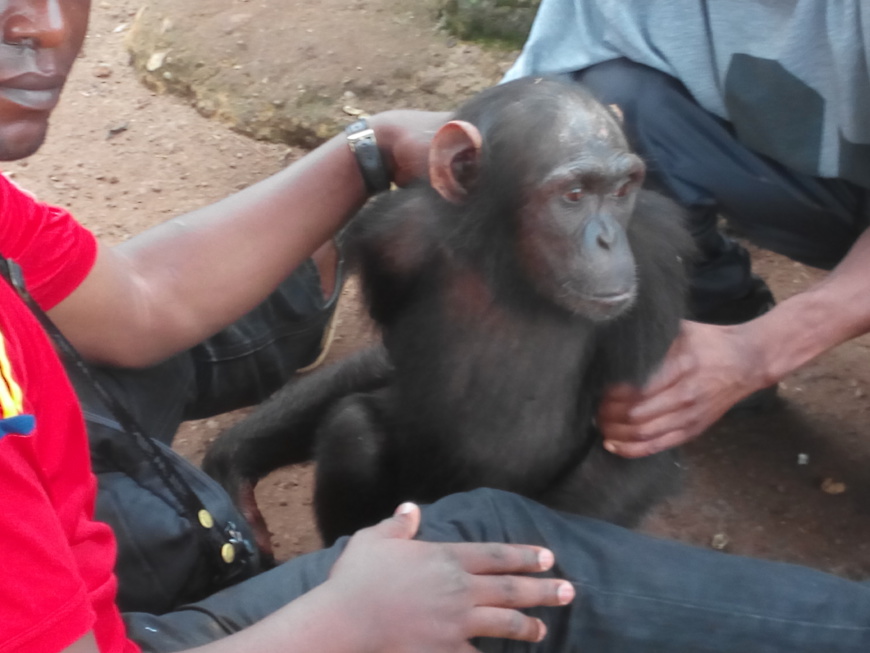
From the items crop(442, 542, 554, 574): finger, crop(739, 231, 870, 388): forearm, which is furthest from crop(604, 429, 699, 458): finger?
crop(442, 542, 554, 574): finger

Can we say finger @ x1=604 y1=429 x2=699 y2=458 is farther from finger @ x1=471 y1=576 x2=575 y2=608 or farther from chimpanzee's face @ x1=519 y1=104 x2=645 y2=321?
finger @ x1=471 y1=576 x2=575 y2=608

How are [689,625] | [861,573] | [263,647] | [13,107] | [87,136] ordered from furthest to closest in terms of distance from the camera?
[87,136], [861,573], [689,625], [263,647], [13,107]

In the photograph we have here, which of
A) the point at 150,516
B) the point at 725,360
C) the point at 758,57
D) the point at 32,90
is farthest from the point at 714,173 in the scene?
the point at 32,90

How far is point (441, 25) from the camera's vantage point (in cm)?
380

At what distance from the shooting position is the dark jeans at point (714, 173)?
221 cm

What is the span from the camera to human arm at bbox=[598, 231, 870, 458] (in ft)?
5.75

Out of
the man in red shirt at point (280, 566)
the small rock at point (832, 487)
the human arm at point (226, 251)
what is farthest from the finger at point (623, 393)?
the small rock at point (832, 487)

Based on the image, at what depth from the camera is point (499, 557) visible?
52.5 inches

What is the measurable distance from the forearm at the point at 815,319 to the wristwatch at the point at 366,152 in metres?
0.81

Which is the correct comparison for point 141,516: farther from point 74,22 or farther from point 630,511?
point 630,511

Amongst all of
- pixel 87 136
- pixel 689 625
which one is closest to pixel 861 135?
pixel 689 625

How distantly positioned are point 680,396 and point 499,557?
61 centimetres

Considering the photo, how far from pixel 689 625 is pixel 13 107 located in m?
1.17

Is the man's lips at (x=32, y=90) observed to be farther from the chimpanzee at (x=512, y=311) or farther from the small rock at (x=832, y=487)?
the small rock at (x=832, y=487)
